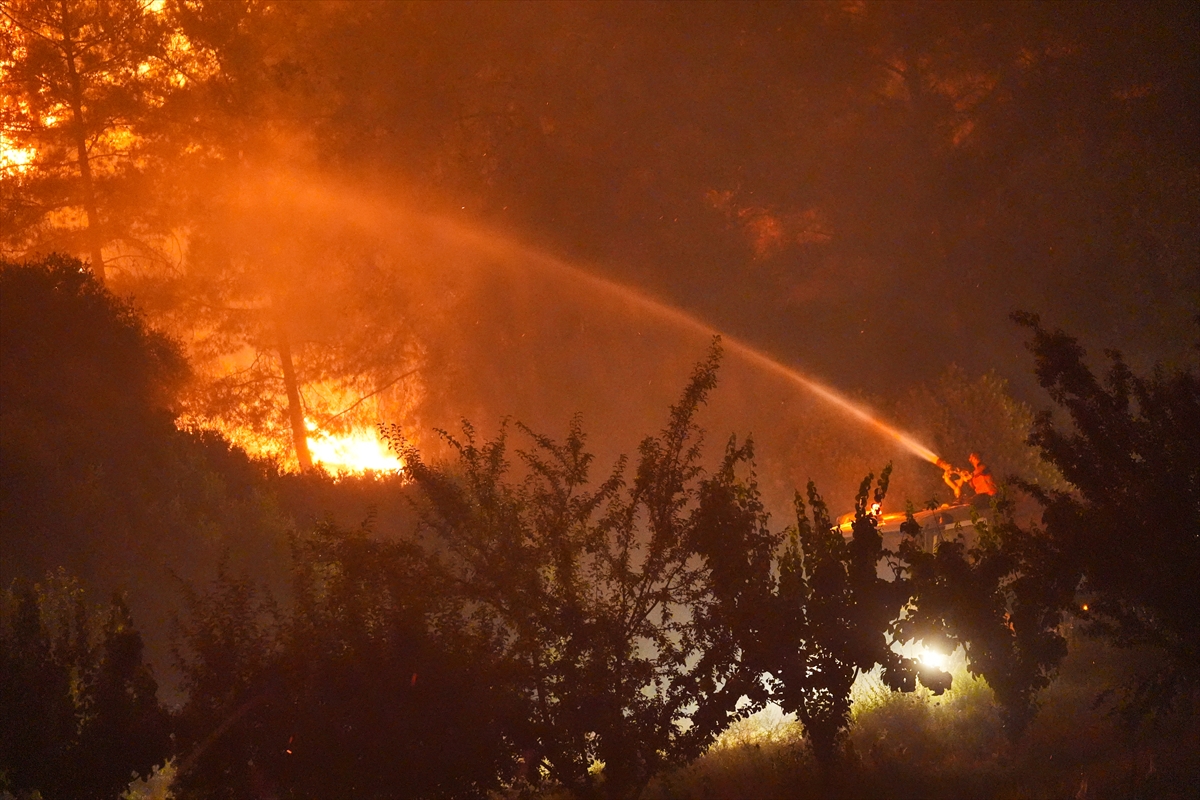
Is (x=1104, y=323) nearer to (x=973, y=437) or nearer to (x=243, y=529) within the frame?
(x=973, y=437)

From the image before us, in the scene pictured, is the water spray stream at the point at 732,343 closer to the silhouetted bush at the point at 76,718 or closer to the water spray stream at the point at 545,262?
the water spray stream at the point at 545,262

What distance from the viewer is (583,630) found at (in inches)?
313

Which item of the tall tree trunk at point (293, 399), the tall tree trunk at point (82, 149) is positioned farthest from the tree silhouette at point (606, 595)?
the tall tree trunk at point (293, 399)

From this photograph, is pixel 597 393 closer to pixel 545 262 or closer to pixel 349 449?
pixel 545 262

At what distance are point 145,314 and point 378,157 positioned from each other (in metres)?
8.75

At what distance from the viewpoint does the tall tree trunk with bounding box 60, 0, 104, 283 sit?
2305cm

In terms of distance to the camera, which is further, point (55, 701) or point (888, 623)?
point (888, 623)

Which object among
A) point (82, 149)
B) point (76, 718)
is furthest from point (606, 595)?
point (82, 149)

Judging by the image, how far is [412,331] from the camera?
30.6m

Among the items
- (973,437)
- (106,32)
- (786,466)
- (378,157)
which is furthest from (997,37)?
(106,32)

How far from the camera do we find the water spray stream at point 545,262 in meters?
29.2

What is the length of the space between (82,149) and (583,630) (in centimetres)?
2078

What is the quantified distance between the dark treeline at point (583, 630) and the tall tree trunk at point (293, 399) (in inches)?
760

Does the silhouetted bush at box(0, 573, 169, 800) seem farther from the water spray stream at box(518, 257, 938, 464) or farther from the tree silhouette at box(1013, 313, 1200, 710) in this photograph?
the water spray stream at box(518, 257, 938, 464)
